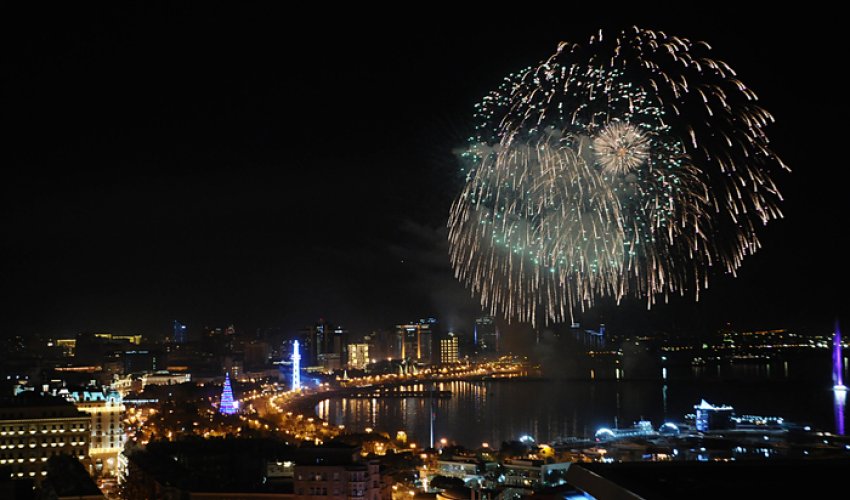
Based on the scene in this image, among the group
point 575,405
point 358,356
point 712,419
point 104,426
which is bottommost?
point 575,405

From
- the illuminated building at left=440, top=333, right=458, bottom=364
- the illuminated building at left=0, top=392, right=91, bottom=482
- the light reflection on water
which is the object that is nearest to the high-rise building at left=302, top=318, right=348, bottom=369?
the illuminated building at left=440, top=333, right=458, bottom=364

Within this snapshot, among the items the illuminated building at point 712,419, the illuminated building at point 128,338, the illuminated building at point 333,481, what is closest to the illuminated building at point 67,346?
the illuminated building at point 128,338

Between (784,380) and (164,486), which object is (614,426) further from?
(784,380)

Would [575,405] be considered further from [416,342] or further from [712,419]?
[416,342]

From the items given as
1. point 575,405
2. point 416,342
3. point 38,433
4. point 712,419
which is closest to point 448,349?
point 416,342

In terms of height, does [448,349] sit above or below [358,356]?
above

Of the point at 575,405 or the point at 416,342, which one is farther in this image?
the point at 416,342

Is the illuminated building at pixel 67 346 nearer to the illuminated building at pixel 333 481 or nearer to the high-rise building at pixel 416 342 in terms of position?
the high-rise building at pixel 416 342
